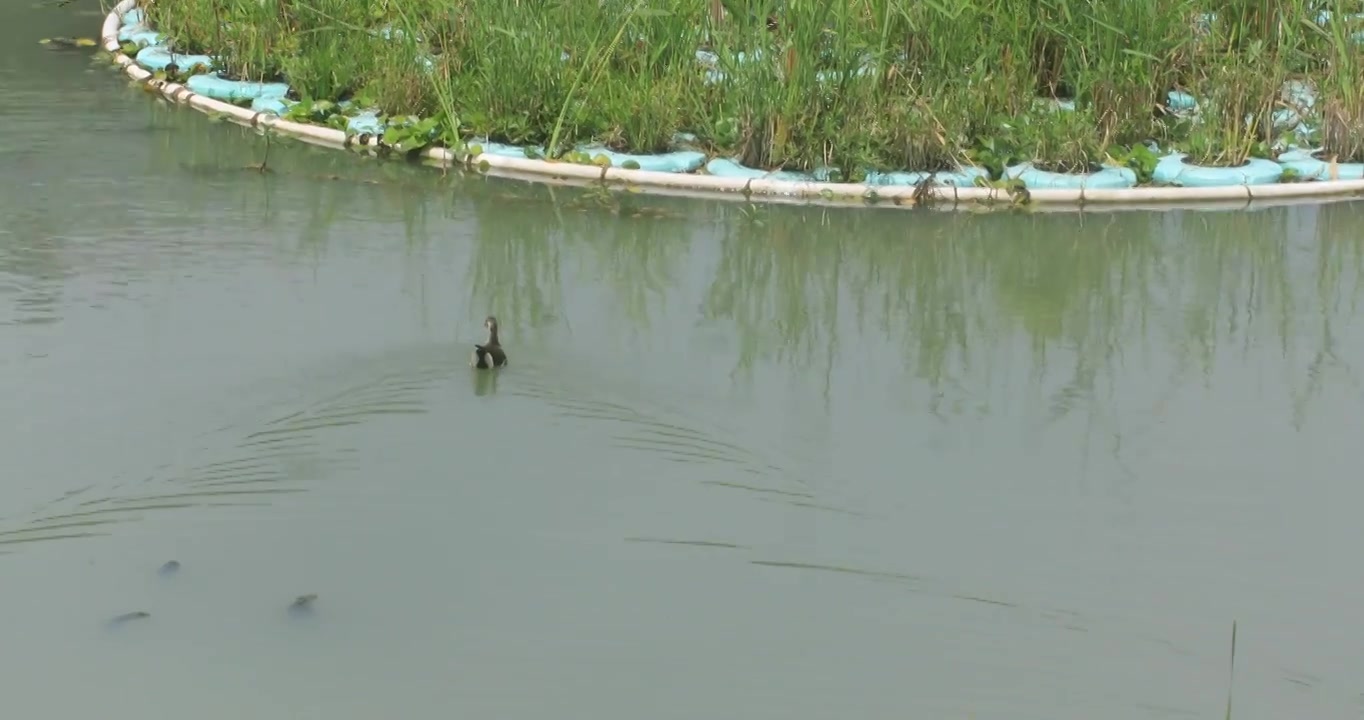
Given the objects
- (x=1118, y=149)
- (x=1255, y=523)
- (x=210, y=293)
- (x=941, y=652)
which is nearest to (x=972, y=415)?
(x=1255, y=523)

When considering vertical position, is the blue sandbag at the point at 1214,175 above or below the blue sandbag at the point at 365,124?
below

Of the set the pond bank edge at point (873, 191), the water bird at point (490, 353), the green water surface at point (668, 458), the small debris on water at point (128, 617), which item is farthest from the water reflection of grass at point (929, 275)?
the small debris on water at point (128, 617)

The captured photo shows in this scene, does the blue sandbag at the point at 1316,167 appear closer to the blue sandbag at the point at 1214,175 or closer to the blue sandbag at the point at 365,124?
the blue sandbag at the point at 1214,175

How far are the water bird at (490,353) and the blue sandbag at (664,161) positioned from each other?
230 cm

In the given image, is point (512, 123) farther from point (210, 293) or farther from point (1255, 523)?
point (1255, 523)

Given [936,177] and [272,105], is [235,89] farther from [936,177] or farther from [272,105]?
[936,177]

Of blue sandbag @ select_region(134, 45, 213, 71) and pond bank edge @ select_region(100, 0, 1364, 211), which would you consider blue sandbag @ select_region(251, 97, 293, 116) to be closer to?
blue sandbag @ select_region(134, 45, 213, 71)

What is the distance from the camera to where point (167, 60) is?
9109 millimetres

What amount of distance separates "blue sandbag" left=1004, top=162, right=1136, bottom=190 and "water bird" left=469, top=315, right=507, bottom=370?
2.69 metres

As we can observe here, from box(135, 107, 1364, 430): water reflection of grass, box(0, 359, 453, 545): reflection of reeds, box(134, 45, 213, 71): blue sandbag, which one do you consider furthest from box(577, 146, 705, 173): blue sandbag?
box(0, 359, 453, 545): reflection of reeds

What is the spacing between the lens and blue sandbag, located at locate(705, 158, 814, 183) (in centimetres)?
723

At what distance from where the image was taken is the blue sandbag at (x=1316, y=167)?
744 cm

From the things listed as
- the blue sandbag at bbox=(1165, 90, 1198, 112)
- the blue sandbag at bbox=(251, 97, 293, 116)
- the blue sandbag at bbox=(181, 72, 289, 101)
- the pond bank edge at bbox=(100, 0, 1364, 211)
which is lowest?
the pond bank edge at bbox=(100, 0, 1364, 211)

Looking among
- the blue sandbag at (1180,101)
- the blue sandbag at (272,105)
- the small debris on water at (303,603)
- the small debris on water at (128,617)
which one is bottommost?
the small debris on water at (128,617)
